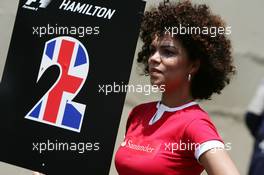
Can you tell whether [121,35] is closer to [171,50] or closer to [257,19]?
[171,50]

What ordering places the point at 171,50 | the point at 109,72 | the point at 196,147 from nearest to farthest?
the point at 196,147 < the point at 171,50 < the point at 109,72

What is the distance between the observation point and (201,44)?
2414 mm

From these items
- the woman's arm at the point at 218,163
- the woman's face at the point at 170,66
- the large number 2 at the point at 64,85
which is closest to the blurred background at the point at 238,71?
the large number 2 at the point at 64,85

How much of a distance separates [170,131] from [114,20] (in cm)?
60

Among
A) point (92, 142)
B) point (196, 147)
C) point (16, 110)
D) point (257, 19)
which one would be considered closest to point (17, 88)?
point (16, 110)

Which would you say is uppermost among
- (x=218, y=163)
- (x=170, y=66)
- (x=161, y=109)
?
(x=170, y=66)

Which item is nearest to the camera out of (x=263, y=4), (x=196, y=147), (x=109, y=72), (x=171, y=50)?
(x=196, y=147)

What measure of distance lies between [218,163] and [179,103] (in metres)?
0.35

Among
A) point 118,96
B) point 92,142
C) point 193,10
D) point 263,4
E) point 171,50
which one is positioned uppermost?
point 263,4

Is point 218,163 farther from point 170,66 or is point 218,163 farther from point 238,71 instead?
point 238,71

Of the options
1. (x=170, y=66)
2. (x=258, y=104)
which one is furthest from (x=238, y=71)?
(x=258, y=104)

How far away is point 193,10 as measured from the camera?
2504mm

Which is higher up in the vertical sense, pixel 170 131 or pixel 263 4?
pixel 263 4

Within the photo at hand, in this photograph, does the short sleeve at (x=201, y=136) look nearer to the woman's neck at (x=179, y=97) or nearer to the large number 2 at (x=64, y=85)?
the woman's neck at (x=179, y=97)
